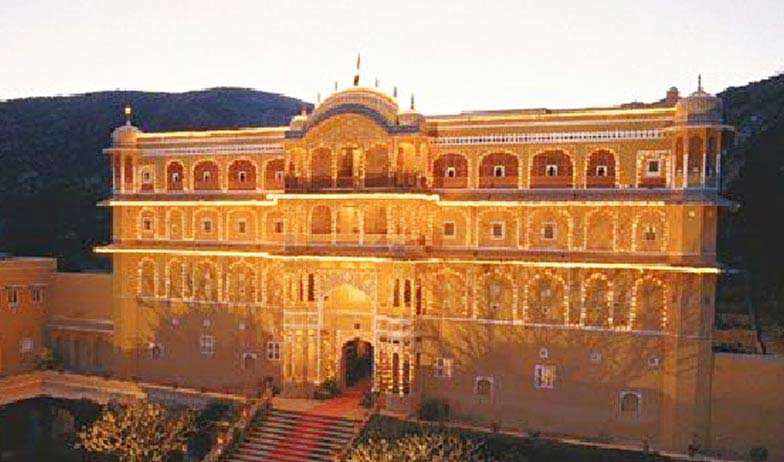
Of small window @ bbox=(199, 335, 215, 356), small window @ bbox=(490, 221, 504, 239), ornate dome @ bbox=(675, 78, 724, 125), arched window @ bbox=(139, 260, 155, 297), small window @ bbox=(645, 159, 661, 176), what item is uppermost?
ornate dome @ bbox=(675, 78, 724, 125)

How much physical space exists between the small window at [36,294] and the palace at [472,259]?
9950 mm

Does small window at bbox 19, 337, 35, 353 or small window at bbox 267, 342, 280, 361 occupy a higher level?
small window at bbox 267, 342, 280, 361

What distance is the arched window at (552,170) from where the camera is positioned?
101 ft

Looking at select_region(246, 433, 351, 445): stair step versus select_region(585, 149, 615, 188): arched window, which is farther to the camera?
select_region(585, 149, 615, 188): arched window

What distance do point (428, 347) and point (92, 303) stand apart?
2052 cm

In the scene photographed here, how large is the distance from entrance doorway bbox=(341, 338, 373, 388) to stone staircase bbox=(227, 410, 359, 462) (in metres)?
4.18

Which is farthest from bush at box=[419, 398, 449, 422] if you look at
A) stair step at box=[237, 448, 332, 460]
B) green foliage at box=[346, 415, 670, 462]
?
stair step at box=[237, 448, 332, 460]

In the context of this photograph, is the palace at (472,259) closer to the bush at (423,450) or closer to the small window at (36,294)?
the bush at (423,450)

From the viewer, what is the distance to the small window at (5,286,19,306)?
132ft

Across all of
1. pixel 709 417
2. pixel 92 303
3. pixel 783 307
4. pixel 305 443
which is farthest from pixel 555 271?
pixel 92 303

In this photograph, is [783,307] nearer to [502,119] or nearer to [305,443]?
[502,119]

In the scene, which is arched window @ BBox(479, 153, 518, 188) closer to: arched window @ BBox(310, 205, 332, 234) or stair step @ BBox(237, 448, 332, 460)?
arched window @ BBox(310, 205, 332, 234)

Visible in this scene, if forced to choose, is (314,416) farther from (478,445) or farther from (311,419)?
(478,445)

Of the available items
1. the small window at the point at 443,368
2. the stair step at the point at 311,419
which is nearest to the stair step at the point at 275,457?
the stair step at the point at 311,419
